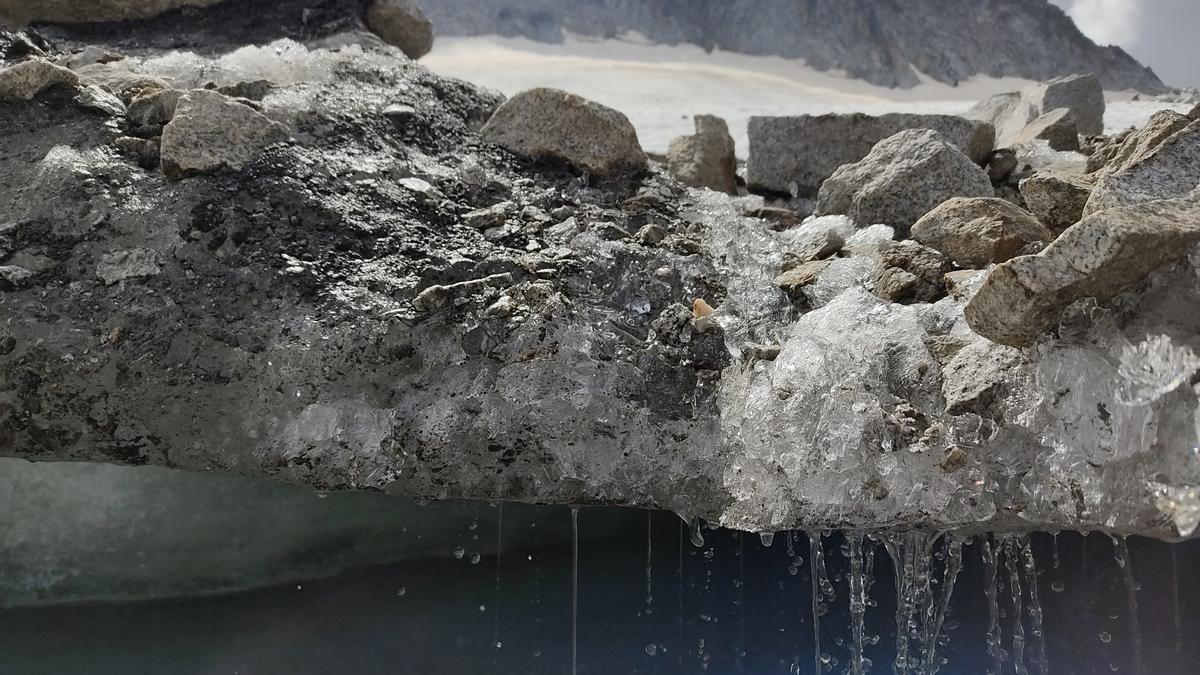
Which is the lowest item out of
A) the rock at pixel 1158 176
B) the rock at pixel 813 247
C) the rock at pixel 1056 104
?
the rock at pixel 813 247

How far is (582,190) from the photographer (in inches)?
115

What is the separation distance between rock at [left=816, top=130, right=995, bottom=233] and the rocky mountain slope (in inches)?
669

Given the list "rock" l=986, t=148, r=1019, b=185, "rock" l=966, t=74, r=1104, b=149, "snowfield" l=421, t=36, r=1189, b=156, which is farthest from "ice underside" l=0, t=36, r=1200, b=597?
"snowfield" l=421, t=36, r=1189, b=156

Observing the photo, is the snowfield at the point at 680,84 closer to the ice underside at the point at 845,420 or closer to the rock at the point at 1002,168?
the rock at the point at 1002,168

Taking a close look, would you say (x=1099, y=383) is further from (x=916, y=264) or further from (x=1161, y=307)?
(x=916, y=264)

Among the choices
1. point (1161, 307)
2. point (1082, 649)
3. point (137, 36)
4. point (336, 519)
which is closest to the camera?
point (1161, 307)

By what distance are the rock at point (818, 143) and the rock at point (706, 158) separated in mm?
143

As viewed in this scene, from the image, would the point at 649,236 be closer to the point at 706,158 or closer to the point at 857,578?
the point at 706,158

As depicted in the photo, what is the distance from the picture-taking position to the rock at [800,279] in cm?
251

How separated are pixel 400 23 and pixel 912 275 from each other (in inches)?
129

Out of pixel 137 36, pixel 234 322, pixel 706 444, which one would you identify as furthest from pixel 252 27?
pixel 706 444

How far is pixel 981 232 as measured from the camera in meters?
2.38

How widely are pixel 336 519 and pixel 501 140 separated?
61.6 inches

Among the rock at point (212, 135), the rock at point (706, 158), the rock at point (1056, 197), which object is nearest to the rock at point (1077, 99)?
the rock at point (706, 158)
